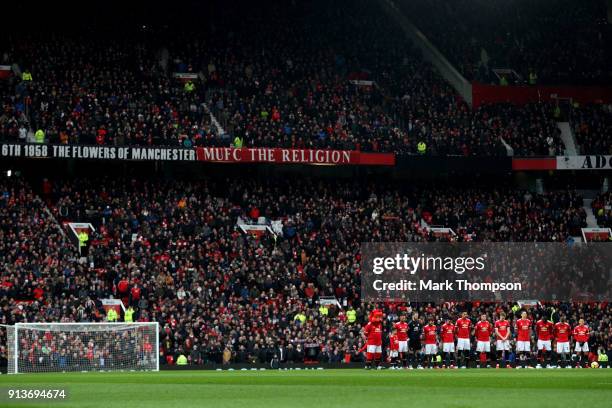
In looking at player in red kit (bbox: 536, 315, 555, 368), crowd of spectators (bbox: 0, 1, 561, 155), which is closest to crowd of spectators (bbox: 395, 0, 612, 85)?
crowd of spectators (bbox: 0, 1, 561, 155)

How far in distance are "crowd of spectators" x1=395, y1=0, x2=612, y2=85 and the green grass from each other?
2989 centimetres

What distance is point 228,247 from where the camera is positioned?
42.7 m

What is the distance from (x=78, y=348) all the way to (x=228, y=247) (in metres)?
10.8

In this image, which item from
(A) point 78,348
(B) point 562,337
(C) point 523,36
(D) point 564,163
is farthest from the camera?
(C) point 523,36

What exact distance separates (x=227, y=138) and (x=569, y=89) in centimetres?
1784

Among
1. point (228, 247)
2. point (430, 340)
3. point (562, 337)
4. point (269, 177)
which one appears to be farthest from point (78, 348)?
point (269, 177)

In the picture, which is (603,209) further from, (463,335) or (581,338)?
(463,335)

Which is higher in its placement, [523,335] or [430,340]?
[523,335]

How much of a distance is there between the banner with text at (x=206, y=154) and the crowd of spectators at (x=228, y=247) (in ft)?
5.20

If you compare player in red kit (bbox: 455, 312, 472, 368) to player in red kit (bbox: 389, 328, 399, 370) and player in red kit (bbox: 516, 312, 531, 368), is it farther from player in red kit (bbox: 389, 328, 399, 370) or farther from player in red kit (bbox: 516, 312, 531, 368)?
player in red kit (bbox: 389, 328, 399, 370)

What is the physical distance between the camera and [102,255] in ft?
133

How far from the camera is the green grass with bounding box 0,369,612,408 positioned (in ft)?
56.3

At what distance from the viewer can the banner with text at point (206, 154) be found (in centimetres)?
4297

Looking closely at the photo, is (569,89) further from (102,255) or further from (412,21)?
(102,255)
